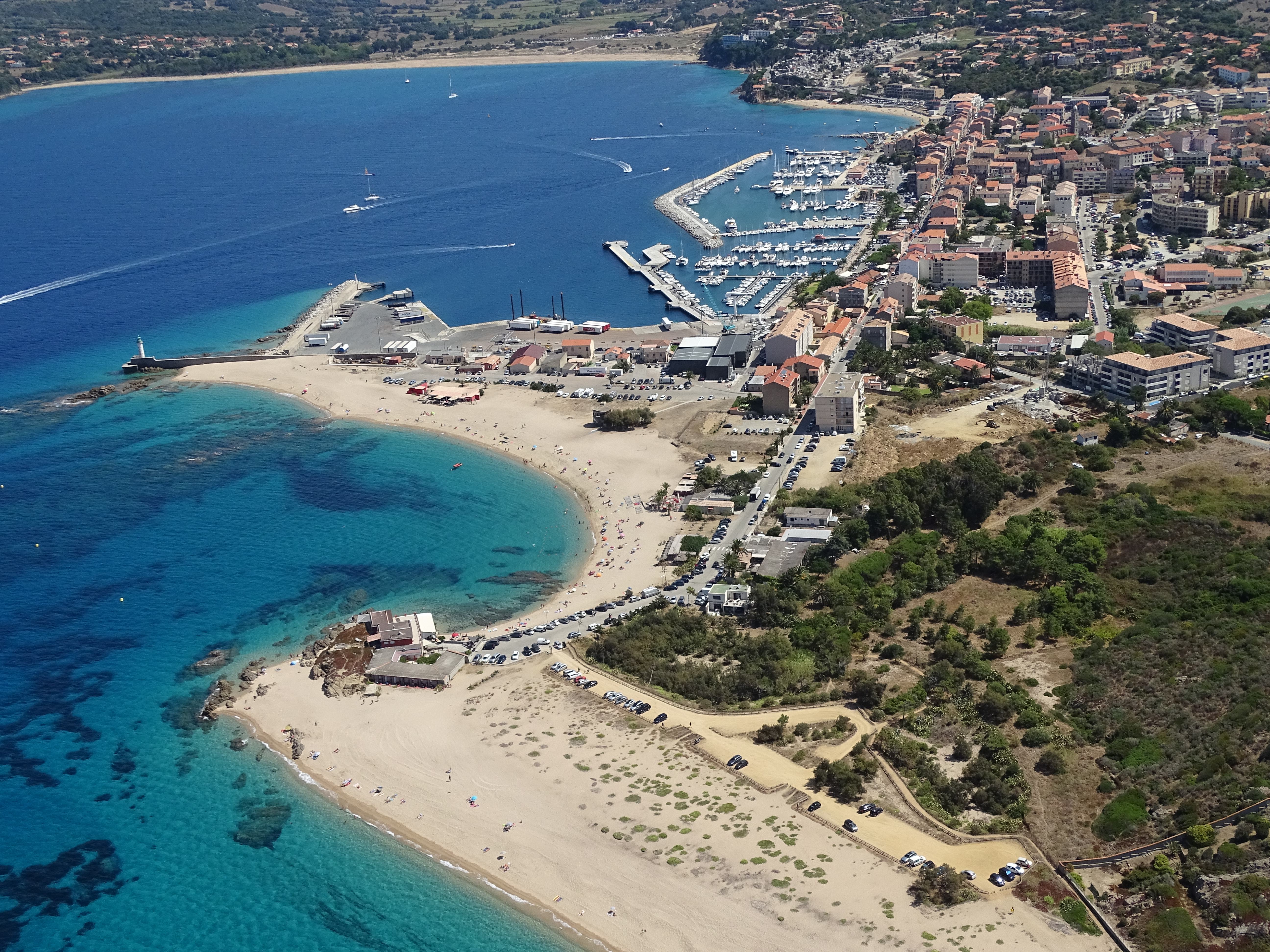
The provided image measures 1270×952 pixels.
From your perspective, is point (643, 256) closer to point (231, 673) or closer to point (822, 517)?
point (822, 517)

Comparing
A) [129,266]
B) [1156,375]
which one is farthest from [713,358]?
[129,266]

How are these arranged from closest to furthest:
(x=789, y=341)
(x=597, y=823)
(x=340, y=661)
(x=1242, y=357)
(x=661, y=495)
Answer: (x=597, y=823) < (x=340, y=661) < (x=661, y=495) < (x=1242, y=357) < (x=789, y=341)

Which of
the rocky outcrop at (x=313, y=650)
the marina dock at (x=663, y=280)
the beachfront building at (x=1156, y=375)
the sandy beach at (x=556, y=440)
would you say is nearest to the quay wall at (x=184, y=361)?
the sandy beach at (x=556, y=440)

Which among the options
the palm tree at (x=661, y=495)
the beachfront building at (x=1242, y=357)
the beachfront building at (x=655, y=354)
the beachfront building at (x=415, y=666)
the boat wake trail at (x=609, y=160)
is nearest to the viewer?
the beachfront building at (x=415, y=666)

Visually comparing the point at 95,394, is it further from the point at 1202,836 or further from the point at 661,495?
the point at 1202,836

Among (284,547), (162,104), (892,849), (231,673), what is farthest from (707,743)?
(162,104)

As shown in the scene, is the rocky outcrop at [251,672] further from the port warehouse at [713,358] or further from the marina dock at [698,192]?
the marina dock at [698,192]
